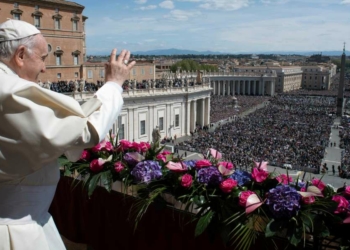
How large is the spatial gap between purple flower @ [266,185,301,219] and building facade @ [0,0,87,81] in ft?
108

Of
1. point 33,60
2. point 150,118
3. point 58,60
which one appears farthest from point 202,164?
point 58,60

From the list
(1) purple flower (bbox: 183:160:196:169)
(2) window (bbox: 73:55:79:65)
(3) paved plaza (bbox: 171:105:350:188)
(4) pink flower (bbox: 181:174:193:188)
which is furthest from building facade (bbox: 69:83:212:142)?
(4) pink flower (bbox: 181:174:193:188)

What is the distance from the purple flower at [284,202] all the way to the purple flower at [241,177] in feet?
1.49

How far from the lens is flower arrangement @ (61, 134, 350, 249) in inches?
121

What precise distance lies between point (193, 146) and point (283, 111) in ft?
115

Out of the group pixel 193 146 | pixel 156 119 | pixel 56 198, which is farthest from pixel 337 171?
pixel 56 198

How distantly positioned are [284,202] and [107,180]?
80.2 inches

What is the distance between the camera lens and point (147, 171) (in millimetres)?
3945

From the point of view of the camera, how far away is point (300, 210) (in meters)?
3.11

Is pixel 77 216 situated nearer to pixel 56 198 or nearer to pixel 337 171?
pixel 56 198

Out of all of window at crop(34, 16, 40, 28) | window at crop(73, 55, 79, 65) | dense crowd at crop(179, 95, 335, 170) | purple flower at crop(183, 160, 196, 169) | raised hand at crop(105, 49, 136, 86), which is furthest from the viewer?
window at crop(73, 55, 79, 65)

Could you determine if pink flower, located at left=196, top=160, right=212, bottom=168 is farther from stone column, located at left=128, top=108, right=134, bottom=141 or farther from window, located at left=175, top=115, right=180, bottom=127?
window, located at left=175, top=115, right=180, bottom=127

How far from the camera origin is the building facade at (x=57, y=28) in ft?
110

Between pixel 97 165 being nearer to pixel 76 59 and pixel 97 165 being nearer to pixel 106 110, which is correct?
pixel 106 110
